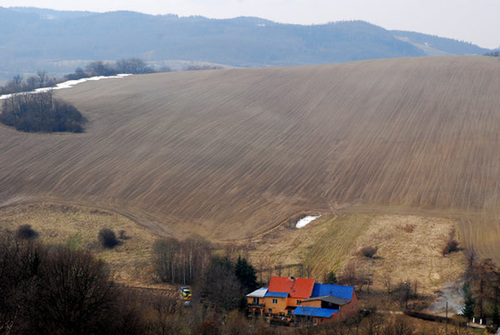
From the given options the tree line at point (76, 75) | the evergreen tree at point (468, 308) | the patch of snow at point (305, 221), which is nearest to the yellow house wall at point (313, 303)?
the evergreen tree at point (468, 308)

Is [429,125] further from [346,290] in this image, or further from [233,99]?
[346,290]

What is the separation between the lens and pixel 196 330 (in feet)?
97.5

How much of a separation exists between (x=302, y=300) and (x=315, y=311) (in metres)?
2.15

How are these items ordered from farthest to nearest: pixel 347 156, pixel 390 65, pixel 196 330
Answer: pixel 390 65, pixel 347 156, pixel 196 330

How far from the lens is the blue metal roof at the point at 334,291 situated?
41.0 metres

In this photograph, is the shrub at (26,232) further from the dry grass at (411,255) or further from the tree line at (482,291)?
the tree line at (482,291)

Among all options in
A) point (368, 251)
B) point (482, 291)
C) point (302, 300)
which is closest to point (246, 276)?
point (302, 300)

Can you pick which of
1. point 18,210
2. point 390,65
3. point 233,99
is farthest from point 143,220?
point 390,65

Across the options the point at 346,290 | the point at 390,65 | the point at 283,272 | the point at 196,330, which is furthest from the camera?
the point at 390,65

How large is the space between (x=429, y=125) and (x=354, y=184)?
19027mm

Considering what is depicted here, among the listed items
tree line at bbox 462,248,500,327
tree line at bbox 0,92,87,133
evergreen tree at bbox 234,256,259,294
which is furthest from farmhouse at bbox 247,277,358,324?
tree line at bbox 0,92,87,133

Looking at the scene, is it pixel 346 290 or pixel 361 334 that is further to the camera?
pixel 346 290

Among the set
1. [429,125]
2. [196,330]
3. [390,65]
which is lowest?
[196,330]

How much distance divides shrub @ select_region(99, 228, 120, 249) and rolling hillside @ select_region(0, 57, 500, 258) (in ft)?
14.2
